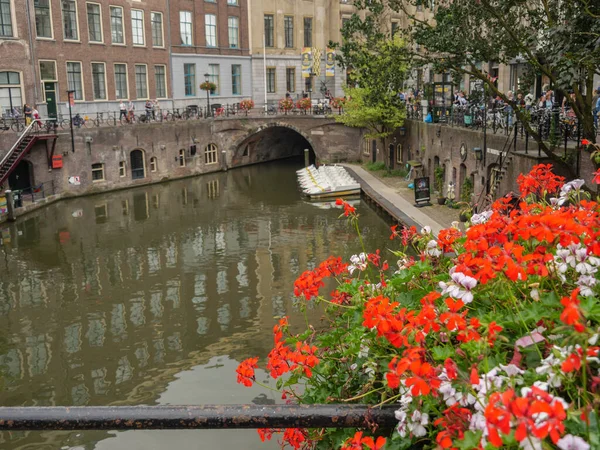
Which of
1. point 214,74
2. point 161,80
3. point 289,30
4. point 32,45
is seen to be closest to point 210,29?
point 214,74

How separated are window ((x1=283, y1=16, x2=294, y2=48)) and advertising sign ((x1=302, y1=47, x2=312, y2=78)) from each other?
1.75 metres

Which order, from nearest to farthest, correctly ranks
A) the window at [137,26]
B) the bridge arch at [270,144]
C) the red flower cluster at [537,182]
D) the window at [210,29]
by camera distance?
the red flower cluster at [537,182] → the window at [137,26] → the bridge arch at [270,144] → the window at [210,29]

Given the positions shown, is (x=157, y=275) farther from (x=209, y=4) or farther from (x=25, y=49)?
(x=209, y=4)

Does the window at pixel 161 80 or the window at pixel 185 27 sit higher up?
the window at pixel 185 27

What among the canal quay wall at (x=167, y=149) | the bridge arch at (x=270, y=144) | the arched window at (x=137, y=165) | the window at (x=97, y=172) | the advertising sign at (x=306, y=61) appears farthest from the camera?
the advertising sign at (x=306, y=61)

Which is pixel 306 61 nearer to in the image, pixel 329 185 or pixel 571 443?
pixel 329 185

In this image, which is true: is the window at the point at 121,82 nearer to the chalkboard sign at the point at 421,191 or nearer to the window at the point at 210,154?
the window at the point at 210,154

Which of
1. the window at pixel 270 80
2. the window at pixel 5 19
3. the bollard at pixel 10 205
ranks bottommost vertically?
the bollard at pixel 10 205

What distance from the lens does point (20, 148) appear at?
3086 centimetres

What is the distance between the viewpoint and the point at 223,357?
14211mm

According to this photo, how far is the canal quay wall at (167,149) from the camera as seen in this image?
33000mm

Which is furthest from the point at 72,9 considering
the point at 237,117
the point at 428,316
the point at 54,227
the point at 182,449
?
the point at 428,316

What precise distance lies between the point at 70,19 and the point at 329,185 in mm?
17439

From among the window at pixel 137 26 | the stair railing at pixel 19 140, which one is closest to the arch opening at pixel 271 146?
the window at pixel 137 26
